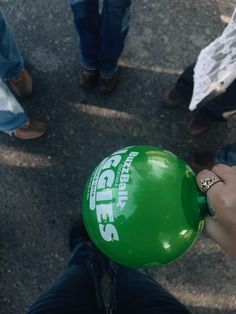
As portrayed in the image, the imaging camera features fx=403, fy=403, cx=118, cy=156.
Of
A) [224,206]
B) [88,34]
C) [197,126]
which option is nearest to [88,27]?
[88,34]

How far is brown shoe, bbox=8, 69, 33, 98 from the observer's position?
2260 mm

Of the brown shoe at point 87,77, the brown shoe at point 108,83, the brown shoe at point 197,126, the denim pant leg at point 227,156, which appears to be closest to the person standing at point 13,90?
the brown shoe at point 87,77

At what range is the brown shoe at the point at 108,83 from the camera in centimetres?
228

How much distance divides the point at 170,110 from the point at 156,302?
116 cm

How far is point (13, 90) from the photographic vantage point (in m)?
2.36

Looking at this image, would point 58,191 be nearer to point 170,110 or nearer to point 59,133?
point 59,133

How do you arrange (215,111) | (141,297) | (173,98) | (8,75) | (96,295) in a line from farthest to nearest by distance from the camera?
(173,98), (8,75), (215,111), (96,295), (141,297)

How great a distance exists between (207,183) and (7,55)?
1286 mm

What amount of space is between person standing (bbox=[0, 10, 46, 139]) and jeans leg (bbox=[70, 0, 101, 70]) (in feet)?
1.12

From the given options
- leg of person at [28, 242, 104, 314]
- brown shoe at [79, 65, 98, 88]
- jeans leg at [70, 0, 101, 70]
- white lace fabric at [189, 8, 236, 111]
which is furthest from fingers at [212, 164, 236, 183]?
brown shoe at [79, 65, 98, 88]

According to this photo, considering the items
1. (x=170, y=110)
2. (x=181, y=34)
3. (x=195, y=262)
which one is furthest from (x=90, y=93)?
(x=195, y=262)

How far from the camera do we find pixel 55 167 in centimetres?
232

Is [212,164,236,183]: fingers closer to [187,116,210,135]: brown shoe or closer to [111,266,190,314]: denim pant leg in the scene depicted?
[111,266,190,314]: denim pant leg

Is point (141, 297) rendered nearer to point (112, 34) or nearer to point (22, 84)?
point (112, 34)
